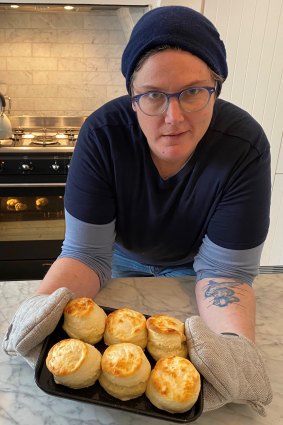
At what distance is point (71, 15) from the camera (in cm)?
215

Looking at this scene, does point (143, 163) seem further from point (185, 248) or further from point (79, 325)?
point (79, 325)

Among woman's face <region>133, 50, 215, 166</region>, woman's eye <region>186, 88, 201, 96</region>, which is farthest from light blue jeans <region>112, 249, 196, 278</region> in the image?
woman's eye <region>186, 88, 201, 96</region>

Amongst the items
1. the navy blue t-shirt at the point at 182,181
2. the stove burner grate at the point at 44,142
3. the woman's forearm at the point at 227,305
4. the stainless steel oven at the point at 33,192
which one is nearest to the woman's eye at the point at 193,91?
the navy blue t-shirt at the point at 182,181

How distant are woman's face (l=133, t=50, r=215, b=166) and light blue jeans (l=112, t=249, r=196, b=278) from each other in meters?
0.37

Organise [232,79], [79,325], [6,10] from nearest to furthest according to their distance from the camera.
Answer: [79,325], [232,79], [6,10]

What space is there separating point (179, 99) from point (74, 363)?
1.57ft

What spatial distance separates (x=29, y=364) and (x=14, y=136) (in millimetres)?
1722

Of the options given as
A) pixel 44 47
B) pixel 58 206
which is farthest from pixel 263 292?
pixel 44 47

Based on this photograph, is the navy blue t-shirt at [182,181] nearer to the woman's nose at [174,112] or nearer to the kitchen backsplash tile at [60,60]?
the woman's nose at [174,112]

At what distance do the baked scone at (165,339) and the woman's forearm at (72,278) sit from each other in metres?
0.24

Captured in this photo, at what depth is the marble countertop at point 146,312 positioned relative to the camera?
582mm

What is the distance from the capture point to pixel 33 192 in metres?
2.04

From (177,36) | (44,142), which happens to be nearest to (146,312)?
(177,36)

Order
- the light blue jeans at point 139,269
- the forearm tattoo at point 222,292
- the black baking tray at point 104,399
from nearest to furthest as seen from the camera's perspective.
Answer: the black baking tray at point 104,399 → the forearm tattoo at point 222,292 → the light blue jeans at point 139,269
